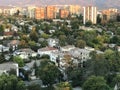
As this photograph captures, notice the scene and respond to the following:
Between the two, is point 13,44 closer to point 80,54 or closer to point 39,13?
point 80,54

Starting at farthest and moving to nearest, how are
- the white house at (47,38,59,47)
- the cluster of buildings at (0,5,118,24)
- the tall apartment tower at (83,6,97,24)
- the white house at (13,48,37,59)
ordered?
the cluster of buildings at (0,5,118,24) → the tall apartment tower at (83,6,97,24) → the white house at (47,38,59,47) → the white house at (13,48,37,59)

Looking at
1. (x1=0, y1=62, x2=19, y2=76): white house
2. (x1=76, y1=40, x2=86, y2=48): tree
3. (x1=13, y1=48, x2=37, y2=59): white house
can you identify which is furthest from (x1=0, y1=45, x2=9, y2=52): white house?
(x1=0, y1=62, x2=19, y2=76): white house

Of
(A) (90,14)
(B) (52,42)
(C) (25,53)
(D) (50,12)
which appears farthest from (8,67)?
(D) (50,12)

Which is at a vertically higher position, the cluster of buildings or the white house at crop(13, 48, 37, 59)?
the white house at crop(13, 48, 37, 59)

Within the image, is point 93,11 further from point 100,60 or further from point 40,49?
point 100,60

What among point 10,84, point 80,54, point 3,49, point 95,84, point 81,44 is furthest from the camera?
point 3,49

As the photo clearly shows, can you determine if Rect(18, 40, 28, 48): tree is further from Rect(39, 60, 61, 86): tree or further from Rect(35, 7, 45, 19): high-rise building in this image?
Rect(35, 7, 45, 19): high-rise building

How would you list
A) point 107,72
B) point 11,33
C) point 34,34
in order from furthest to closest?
point 11,33 < point 34,34 < point 107,72

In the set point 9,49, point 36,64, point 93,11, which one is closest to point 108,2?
point 93,11

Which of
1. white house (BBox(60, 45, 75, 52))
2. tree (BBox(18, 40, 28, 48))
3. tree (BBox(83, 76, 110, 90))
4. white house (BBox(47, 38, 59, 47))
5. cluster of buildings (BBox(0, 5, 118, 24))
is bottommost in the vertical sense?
cluster of buildings (BBox(0, 5, 118, 24))

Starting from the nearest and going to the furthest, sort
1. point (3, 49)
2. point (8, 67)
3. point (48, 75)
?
point (48, 75) < point (8, 67) < point (3, 49)

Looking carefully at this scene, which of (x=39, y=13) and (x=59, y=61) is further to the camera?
(x=39, y=13)
